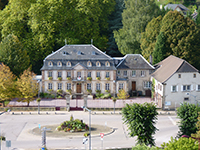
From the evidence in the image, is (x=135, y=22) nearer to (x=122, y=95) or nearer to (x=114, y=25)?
(x=114, y=25)

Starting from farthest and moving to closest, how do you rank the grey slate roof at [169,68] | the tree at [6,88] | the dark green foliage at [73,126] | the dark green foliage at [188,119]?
the tree at [6,88] < the grey slate roof at [169,68] < the dark green foliage at [73,126] < the dark green foliage at [188,119]

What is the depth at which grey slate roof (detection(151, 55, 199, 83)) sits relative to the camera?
234ft

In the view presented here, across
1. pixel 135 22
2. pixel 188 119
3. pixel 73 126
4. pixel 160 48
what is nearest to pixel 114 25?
pixel 135 22

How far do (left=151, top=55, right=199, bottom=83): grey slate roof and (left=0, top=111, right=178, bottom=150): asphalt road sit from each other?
8.57 m

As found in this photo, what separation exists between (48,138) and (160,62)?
36.4 metres

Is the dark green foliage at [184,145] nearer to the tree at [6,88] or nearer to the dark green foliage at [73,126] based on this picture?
the dark green foliage at [73,126]

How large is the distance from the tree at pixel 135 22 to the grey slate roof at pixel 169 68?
15514 mm

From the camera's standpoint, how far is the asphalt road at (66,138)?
5345 centimetres

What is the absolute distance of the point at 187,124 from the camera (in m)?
53.0

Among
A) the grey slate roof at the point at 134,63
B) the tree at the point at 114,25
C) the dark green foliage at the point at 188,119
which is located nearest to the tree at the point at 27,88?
the grey slate roof at the point at 134,63

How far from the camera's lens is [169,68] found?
2958 inches

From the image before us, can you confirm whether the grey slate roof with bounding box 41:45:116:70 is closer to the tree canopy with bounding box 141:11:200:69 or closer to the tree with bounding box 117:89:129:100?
the tree with bounding box 117:89:129:100

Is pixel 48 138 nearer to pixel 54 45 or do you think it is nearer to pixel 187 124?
pixel 187 124

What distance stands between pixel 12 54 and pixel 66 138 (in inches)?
1374
